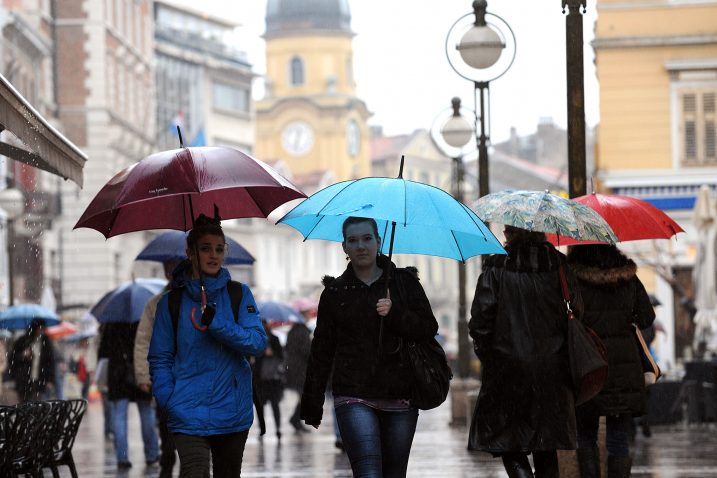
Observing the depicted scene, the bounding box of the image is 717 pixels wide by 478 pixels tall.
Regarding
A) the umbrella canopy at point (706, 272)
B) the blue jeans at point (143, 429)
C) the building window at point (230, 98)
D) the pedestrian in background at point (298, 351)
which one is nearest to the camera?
the blue jeans at point (143, 429)

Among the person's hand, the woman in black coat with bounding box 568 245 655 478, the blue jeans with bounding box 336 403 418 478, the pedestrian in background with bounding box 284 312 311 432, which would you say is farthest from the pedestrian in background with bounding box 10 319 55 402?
the person's hand

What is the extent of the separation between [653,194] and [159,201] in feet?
97.5

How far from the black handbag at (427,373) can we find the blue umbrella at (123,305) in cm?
815

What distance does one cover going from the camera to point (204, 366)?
28.6ft

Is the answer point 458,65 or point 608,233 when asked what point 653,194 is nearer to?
point 458,65

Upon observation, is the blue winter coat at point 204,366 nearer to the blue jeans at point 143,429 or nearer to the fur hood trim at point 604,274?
the fur hood trim at point 604,274

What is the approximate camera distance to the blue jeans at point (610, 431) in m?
10.7

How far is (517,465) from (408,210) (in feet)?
5.17

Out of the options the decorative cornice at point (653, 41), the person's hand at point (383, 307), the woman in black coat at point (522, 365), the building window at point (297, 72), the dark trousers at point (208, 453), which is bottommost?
the dark trousers at point (208, 453)

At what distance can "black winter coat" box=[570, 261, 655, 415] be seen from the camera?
1063 centimetres

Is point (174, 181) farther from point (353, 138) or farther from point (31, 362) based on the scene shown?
point (353, 138)

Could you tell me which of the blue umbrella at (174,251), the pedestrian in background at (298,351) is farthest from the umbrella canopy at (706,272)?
the blue umbrella at (174,251)

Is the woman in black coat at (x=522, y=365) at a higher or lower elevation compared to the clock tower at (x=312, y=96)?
lower

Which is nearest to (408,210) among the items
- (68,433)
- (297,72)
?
(68,433)
